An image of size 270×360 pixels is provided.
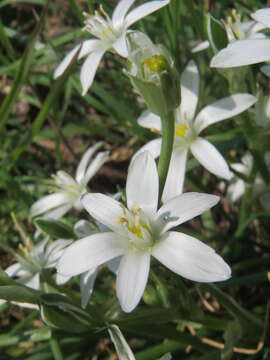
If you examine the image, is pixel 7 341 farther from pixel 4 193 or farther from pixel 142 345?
pixel 4 193

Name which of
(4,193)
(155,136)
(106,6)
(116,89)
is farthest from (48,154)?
(106,6)

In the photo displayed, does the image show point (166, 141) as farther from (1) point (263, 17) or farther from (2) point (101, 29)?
(2) point (101, 29)

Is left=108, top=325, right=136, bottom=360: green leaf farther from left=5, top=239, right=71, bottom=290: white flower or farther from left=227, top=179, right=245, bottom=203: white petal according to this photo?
left=227, top=179, right=245, bottom=203: white petal

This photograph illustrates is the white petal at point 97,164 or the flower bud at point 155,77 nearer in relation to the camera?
the flower bud at point 155,77

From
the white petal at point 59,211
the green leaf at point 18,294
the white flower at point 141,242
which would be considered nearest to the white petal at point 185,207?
the white flower at point 141,242

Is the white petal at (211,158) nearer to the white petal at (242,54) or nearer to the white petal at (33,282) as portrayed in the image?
the white petal at (242,54)

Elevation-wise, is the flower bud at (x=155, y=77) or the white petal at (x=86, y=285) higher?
the flower bud at (x=155, y=77)

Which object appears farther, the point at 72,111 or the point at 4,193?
the point at 72,111
